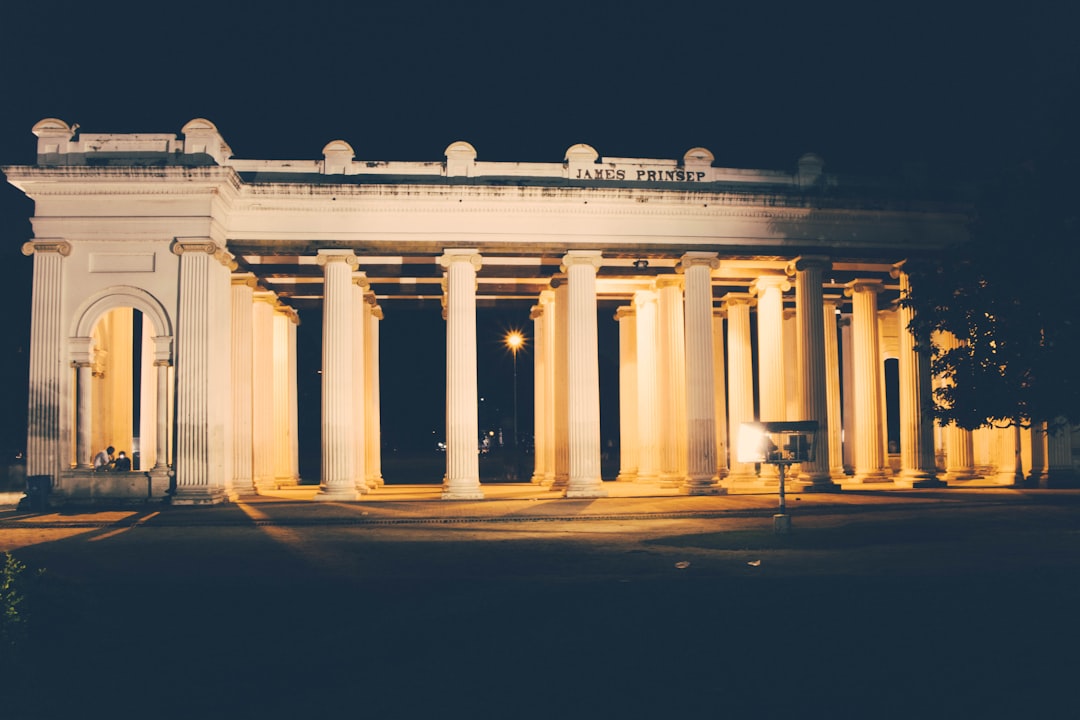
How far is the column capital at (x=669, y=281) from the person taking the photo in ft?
141

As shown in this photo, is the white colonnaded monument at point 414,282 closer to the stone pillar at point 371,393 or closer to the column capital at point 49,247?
the column capital at point 49,247

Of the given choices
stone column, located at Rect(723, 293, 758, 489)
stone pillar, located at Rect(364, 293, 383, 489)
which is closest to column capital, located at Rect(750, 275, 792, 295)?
stone column, located at Rect(723, 293, 758, 489)

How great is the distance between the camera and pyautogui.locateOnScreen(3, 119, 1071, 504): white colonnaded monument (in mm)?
35406

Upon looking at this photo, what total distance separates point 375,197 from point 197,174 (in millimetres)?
6702

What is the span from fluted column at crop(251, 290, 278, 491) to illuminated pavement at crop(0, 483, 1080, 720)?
59.8ft

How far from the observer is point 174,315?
3575 cm

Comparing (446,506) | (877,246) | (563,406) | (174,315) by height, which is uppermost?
(877,246)

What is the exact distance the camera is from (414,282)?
45.9 meters

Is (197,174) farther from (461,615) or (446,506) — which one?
(461,615)

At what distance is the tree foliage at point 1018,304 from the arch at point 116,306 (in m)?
27.1

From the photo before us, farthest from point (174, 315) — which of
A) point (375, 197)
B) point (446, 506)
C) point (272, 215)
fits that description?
point (446, 506)

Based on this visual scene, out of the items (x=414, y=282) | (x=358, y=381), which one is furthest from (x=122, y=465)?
(x=414, y=282)

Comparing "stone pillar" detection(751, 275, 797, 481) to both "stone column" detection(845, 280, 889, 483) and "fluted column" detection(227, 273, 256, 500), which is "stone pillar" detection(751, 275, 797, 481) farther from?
"fluted column" detection(227, 273, 256, 500)

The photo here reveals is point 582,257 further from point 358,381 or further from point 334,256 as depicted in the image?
point 358,381
